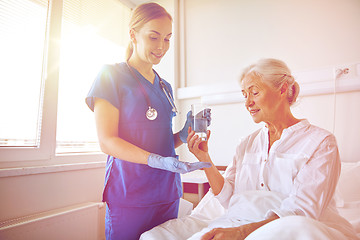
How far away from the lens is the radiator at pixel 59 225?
1.46m

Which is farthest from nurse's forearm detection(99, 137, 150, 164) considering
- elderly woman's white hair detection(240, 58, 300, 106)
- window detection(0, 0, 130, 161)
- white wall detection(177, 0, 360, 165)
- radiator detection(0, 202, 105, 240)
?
white wall detection(177, 0, 360, 165)

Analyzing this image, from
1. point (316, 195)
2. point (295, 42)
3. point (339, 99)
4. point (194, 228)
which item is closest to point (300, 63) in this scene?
point (295, 42)

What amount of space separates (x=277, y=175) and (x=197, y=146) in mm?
384

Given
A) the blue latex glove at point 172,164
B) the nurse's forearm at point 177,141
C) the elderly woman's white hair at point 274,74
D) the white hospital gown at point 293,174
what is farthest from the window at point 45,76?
the elderly woman's white hair at point 274,74

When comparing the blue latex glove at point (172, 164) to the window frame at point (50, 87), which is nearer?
the blue latex glove at point (172, 164)

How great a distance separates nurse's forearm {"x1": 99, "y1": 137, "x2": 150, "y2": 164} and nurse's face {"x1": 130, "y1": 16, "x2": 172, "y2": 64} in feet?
1.50

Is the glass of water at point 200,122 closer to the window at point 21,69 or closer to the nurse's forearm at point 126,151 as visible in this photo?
the nurse's forearm at point 126,151

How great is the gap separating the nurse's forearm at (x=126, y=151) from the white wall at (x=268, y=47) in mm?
1559

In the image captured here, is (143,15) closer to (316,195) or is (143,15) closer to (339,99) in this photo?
(316,195)

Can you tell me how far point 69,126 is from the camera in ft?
7.23

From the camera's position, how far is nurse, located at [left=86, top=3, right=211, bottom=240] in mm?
1021

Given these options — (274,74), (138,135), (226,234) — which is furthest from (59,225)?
(274,74)

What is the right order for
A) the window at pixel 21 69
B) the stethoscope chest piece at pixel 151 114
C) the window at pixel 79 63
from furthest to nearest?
the window at pixel 79 63, the window at pixel 21 69, the stethoscope chest piece at pixel 151 114

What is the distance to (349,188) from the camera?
158cm
